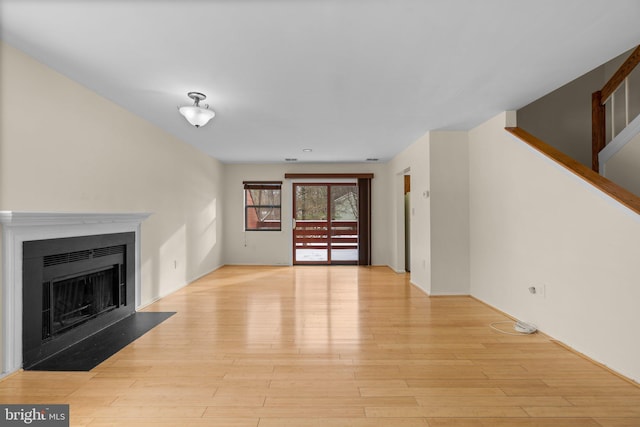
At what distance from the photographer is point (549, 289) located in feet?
Answer: 9.82

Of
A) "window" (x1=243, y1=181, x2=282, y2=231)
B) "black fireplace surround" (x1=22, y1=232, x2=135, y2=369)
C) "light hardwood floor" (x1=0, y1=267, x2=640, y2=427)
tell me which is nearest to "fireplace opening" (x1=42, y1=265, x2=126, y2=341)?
"black fireplace surround" (x1=22, y1=232, x2=135, y2=369)

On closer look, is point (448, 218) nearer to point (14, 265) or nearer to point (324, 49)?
point (324, 49)

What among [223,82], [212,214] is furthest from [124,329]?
[212,214]

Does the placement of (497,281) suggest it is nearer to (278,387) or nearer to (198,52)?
(278,387)

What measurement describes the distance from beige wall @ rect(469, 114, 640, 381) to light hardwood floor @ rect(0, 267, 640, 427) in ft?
0.78

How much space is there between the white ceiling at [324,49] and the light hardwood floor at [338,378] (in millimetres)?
2355

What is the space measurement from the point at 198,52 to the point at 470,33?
190cm

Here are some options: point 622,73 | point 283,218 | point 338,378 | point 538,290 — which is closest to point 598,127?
point 622,73

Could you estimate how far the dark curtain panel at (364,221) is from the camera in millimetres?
7262

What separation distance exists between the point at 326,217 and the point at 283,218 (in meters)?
1.01

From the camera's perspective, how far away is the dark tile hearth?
8.04 feet

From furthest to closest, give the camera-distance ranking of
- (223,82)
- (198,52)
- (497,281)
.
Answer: (497,281) < (223,82) < (198,52)

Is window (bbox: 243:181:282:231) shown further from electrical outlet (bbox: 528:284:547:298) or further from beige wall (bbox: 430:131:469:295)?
electrical outlet (bbox: 528:284:547:298)

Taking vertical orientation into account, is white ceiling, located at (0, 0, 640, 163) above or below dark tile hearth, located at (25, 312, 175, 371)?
above
